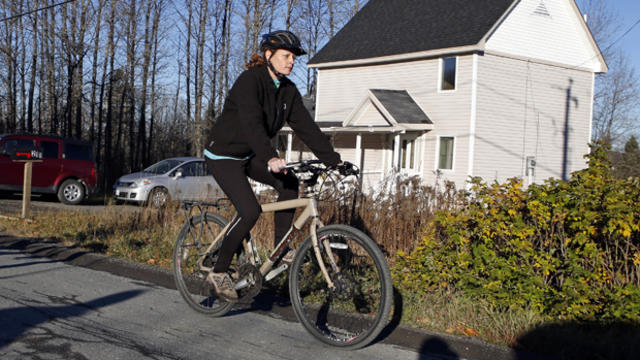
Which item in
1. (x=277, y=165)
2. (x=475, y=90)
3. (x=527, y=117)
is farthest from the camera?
(x=527, y=117)

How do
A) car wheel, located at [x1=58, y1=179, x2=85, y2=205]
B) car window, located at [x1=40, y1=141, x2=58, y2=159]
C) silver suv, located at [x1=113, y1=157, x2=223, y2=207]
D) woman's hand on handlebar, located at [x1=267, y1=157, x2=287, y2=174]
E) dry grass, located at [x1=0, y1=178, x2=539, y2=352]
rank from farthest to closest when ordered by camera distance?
car wheel, located at [x1=58, y1=179, x2=85, y2=205] < car window, located at [x1=40, y1=141, x2=58, y2=159] < silver suv, located at [x1=113, y1=157, x2=223, y2=207] < dry grass, located at [x1=0, y1=178, x2=539, y2=352] < woman's hand on handlebar, located at [x1=267, y1=157, x2=287, y2=174]

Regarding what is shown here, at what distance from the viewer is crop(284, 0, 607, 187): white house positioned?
23.2 meters

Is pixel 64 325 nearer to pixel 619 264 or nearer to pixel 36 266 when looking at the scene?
pixel 36 266

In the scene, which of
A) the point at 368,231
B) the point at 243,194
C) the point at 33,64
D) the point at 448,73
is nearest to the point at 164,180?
the point at 368,231

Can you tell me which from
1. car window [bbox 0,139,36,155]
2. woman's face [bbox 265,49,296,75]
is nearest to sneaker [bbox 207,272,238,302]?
woman's face [bbox 265,49,296,75]

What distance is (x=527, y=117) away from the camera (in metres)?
24.4

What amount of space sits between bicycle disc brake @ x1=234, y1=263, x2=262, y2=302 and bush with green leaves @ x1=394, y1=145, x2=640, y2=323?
169cm

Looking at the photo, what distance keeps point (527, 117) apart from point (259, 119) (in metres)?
22.2

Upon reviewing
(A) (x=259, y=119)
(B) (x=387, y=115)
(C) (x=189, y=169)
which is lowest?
(C) (x=189, y=169)

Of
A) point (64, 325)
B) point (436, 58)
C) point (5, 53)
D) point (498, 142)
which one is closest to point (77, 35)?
point (5, 53)

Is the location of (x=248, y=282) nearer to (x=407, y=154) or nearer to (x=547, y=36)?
(x=407, y=154)

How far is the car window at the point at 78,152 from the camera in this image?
59.2 ft

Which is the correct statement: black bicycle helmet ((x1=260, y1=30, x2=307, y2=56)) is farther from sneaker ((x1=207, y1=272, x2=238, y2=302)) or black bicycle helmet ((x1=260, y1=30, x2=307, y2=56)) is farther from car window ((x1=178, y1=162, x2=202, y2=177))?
car window ((x1=178, y1=162, x2=202, y2=177))

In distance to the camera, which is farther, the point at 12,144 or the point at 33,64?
the point at 33,64
